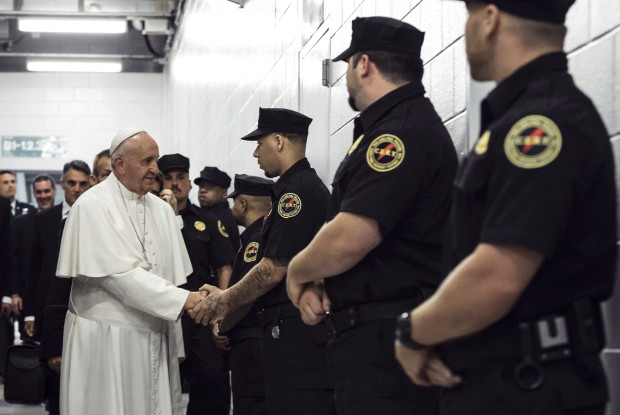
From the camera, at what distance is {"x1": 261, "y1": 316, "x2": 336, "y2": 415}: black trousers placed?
2.86 m

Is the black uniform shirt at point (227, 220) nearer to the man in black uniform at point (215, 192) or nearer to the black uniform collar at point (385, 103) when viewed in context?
the man in black uniform at point (215, 192)

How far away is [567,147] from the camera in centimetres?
125

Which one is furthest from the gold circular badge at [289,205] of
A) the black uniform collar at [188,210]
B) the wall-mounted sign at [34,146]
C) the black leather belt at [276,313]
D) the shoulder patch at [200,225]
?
the wall-mounted sign at [34,146]

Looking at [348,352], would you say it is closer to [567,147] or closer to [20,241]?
[567,147]

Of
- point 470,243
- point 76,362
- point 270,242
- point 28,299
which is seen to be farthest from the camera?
point 28,299

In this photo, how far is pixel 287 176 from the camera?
309 cm

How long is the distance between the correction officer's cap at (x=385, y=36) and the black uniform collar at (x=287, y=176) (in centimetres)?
99

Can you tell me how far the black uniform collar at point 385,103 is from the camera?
204 centimetres

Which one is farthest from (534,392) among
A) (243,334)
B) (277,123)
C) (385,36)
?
(243,334)

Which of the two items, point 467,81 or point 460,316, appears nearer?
point 460,316

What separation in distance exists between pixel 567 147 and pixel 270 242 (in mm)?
1728

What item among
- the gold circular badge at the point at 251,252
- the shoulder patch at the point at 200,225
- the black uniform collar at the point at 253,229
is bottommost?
the gold circular badge at the point at 251,252

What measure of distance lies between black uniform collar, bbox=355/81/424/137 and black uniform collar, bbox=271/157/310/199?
99 centimetres

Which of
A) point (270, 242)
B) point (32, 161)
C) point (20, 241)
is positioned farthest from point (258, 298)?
point (32, 161)
